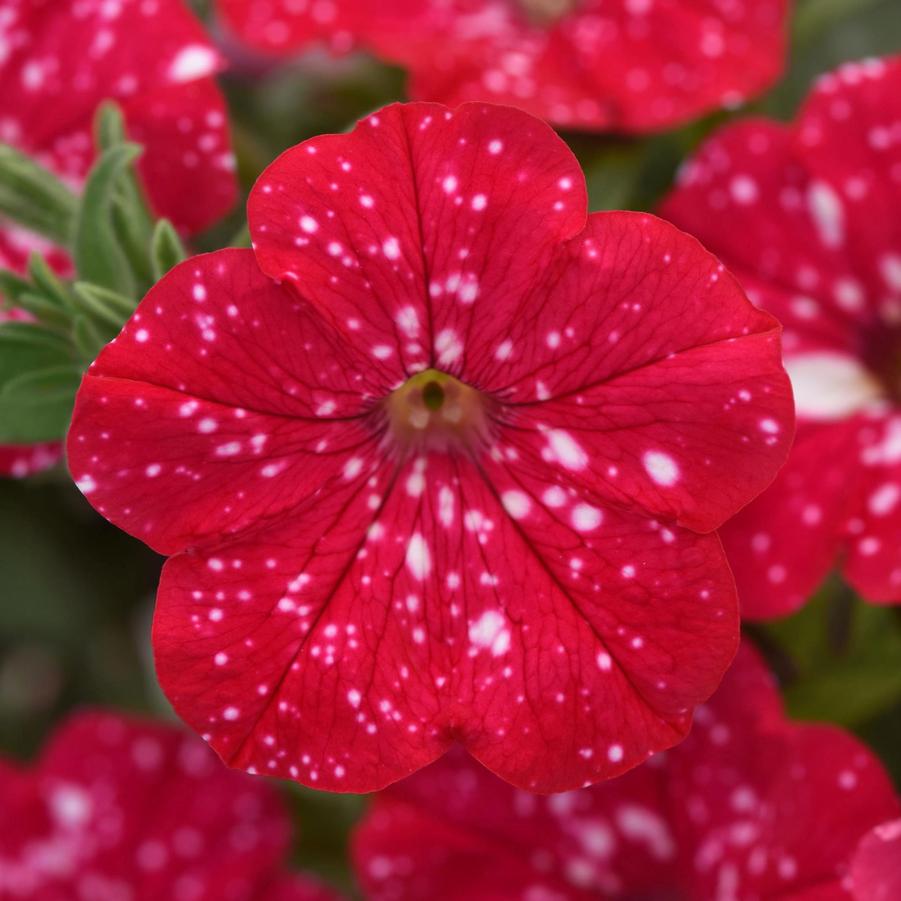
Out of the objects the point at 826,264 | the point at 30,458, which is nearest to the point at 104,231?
the point at 30,458

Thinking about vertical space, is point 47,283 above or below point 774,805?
above

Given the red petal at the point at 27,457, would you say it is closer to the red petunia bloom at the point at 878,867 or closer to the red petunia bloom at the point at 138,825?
the red petunia bloom at the point at 138,825

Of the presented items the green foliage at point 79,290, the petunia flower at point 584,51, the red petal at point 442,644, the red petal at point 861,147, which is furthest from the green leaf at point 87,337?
the red petal at point 861,147

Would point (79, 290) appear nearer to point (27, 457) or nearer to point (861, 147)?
point (27, 457)

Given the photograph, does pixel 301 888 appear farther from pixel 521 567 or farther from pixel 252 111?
pixel 252 111

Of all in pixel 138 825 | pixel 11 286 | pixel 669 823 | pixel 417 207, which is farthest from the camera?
pixel 138 825

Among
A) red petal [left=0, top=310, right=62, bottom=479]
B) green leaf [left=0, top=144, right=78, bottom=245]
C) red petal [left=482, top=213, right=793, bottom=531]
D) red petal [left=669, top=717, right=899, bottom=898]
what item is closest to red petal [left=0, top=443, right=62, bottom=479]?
red petal [left=0, top=310, right=62, bottom=479]

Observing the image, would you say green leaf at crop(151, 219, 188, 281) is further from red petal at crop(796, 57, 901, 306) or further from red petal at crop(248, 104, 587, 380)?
red petal at crop(796, 57, 901, 306)
